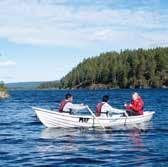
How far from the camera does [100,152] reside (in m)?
24.1

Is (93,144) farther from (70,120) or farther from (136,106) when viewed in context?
(136,106)

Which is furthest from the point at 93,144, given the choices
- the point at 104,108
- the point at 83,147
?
the point at 104,108

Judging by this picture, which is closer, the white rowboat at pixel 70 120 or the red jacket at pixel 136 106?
the white rowboat at pixel 70 120

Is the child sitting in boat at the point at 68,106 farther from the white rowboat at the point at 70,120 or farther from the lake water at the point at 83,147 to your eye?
the lake water at the point at 83,147

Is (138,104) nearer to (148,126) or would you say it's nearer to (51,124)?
(148,126)

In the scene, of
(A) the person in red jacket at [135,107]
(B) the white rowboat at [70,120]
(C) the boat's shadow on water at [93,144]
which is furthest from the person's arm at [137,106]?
(C) the boat's shadow on water at [93,144]

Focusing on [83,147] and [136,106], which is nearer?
[83,147]

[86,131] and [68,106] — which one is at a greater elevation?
[68,106]

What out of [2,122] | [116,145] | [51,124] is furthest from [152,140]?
[2,122]

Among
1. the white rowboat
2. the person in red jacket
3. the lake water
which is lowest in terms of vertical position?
the lake water

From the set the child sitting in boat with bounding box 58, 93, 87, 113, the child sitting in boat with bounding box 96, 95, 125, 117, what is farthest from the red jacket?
the child sitting in boat with bounding box 58, 93, 87, 113

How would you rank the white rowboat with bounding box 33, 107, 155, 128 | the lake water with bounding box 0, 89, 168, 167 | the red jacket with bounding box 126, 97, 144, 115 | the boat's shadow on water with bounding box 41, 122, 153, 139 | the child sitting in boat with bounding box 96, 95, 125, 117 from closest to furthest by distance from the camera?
the lake water with bounding box 0, 89, 168, 167 < the boat's shadow on water with bounding box 41, 122, 153, 139 < the white rowboat with bounding box 33, 107, 155, 128 < the child sitting in boat with bounding box 96, 95, 125, 117 < the red jacket with bounding box 126, 97, 144, 115

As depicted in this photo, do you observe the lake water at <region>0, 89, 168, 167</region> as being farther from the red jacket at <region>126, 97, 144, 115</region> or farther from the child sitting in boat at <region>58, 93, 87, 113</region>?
the red jacket at <region>126, 97, 144, 115</region>

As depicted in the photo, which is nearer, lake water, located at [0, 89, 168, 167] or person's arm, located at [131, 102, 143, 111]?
lake water, located at [0, 89, 168, 167]
